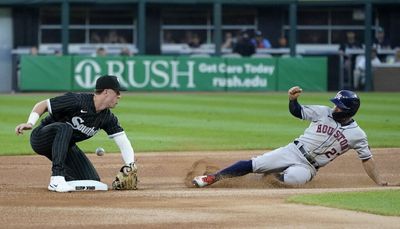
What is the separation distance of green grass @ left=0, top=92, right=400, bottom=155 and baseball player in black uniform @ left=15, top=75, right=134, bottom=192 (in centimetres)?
447

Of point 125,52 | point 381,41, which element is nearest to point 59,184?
point 125,52

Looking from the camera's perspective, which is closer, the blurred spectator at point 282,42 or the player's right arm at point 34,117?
the player's right arm at point 34,117

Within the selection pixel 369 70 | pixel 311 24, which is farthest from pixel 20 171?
pixel 311 24

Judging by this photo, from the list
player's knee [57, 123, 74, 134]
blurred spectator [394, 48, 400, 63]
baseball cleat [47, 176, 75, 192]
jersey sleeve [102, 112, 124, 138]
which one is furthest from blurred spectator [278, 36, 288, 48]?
baseball cleat [47, 176, 75, 192]

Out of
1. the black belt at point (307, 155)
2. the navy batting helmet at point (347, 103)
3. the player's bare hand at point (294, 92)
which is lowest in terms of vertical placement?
the black belt at point (307, 155)

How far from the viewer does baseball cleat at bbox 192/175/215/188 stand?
434 inches

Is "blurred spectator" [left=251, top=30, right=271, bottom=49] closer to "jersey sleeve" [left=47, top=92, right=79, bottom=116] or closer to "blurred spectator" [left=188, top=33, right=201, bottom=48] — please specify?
"blurred spectator" [left=188, top=33, right=201, bottom=48]

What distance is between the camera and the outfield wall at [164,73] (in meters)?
29.4

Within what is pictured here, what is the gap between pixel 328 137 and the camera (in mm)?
10984

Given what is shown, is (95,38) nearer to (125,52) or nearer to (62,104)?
(125,52)

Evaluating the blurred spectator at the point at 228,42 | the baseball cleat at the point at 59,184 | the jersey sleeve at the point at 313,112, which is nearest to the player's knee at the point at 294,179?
the jersey sleeve at the point at 313,112

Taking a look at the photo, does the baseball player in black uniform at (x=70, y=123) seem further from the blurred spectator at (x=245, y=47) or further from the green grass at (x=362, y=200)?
the blurred spectator at (x=245, y=47)

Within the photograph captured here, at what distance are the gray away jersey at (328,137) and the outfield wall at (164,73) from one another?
60.4 feet

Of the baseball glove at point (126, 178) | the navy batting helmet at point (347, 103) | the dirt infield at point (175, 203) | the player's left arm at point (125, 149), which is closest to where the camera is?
the dirt infield at point (175, 203)
